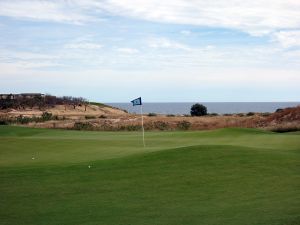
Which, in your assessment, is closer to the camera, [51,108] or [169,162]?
[169,162]

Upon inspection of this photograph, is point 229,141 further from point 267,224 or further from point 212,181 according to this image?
point 267,224

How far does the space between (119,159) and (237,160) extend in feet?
13.6

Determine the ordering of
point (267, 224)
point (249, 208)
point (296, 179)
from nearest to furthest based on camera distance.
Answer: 1. point (267, 224)
2. point (249, 208)
3. point (296, 179)

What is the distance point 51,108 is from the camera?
69188 millimetres

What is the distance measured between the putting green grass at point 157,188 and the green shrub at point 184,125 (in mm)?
23846

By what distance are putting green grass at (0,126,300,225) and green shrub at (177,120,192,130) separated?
23846mm

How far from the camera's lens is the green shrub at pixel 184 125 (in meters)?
44.8

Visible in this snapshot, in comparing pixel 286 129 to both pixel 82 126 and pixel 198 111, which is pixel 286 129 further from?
pixel 198 111

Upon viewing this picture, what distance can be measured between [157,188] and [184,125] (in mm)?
32363

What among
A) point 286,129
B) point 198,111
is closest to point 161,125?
point 286,129

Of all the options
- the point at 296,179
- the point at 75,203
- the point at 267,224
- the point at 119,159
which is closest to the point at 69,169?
the point at 119,159

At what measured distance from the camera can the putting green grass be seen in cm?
1059

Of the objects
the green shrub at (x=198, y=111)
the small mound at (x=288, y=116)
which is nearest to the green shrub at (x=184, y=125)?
the small mound at (x=288, y=116)

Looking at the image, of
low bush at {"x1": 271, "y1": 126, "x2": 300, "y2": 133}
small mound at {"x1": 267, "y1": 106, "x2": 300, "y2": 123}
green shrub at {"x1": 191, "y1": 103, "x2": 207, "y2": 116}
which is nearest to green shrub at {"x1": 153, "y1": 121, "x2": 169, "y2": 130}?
small mound at {"x1": 267, "y1": 106, "x2": 300, "y2": 123}
